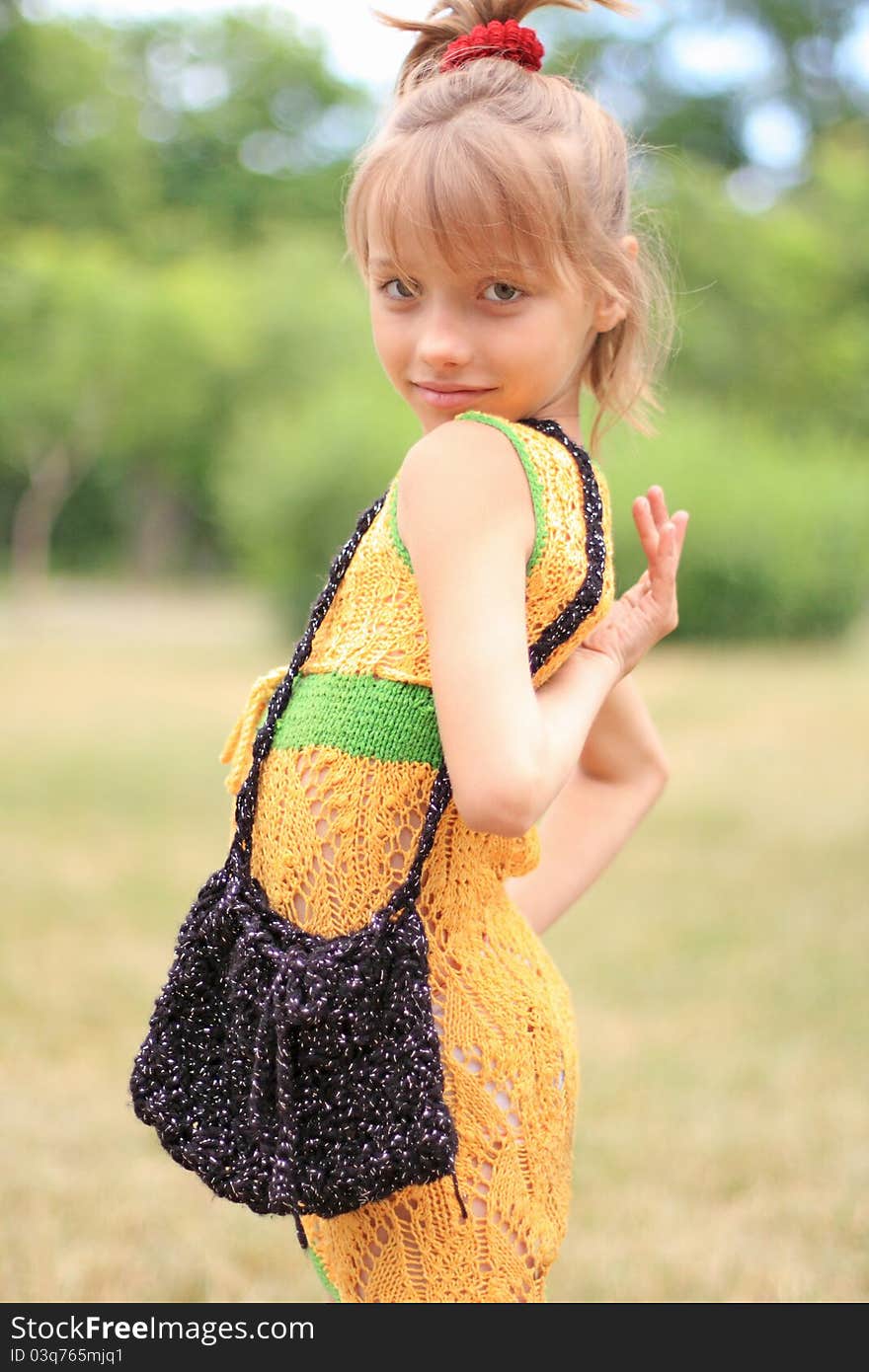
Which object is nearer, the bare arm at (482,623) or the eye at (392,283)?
the bare arm at (482,623)

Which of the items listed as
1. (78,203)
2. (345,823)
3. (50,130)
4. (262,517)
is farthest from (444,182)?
(262,517)

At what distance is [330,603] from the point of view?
4.98ft

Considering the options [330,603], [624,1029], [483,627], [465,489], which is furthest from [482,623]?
[624,1029]

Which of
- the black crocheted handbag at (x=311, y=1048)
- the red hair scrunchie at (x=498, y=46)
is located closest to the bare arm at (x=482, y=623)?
the black crocheted handbag at (x=311, y=1048)

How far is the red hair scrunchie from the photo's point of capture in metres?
1.51

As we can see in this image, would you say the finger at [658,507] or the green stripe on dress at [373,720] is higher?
the finger at [658,507]

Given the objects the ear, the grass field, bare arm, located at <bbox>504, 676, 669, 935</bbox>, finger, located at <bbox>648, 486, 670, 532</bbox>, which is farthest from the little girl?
the grass field

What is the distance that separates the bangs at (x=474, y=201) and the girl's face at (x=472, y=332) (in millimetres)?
14

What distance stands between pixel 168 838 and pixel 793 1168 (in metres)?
4.32

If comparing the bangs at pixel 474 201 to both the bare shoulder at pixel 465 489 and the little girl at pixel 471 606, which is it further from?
the bare shoulder at pixel 465 489

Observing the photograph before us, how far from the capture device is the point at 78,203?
10.9 metres

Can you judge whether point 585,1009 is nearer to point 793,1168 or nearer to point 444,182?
point 793,1168

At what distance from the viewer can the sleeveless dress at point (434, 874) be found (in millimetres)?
1439

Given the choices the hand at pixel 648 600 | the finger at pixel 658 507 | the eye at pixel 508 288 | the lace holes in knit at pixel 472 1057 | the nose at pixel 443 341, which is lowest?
the lace holes in knit at pixel 472 1057
